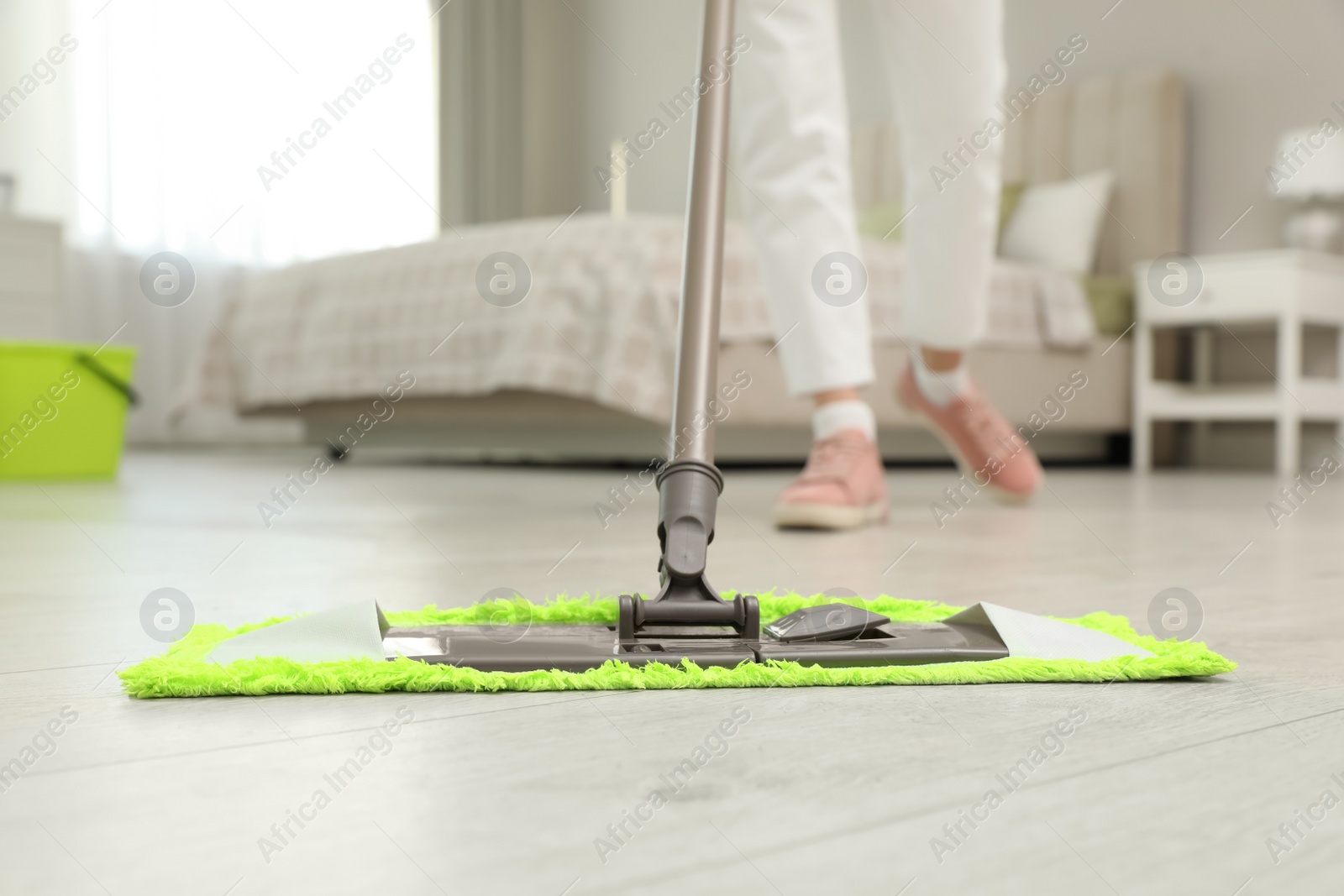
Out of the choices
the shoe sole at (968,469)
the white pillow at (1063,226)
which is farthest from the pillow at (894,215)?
the shoe sole at (968,469)

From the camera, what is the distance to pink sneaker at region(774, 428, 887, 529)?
1293 mm

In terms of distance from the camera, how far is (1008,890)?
0.89ft

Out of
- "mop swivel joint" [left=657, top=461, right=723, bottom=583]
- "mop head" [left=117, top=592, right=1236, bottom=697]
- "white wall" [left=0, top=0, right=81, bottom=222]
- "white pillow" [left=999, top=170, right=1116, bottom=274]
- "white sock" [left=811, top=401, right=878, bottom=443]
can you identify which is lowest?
"mop head" [left=117, top=592, right=1236, bottom=697]

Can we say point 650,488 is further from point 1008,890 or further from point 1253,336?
point 1253,336

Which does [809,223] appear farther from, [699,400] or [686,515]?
[686,515]

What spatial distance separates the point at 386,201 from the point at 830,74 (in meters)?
3.79

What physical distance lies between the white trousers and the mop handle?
1.76ft

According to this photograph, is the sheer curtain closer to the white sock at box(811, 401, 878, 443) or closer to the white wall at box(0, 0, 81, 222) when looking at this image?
the white wall at box(0, 0, 81, 222)

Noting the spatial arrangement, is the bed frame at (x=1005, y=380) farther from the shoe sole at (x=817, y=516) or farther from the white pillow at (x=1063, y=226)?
the shoe sole at (x=817, y=516)

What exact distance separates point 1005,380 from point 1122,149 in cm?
111

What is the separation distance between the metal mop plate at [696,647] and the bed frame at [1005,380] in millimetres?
1975

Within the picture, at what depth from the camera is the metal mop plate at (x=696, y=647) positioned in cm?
49

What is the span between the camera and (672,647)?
52 centimetres

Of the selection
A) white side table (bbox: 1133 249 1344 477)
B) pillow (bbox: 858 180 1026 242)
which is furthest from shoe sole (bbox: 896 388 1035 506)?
pillow (bbox: 858 180 1026 242)
